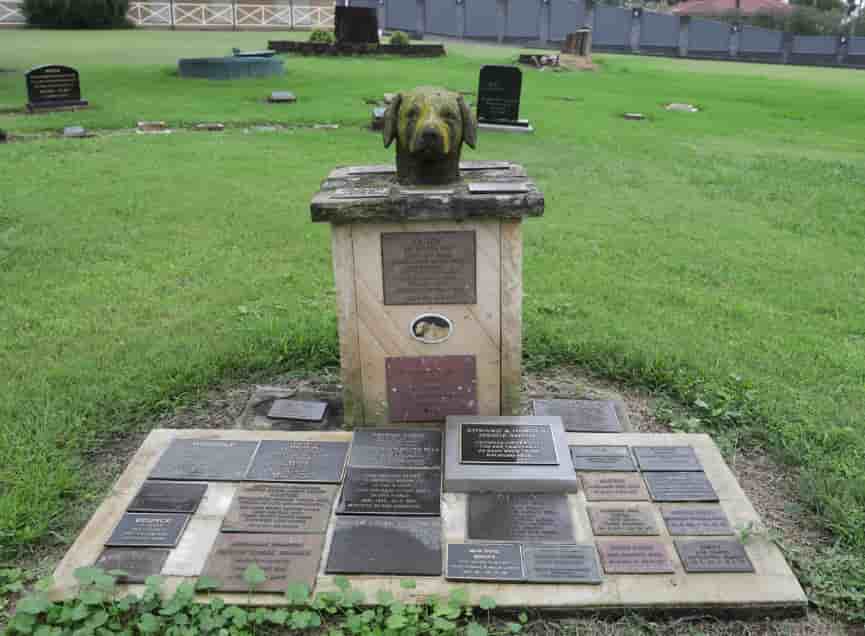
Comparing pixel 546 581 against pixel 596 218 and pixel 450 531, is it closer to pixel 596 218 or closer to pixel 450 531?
pixel 450 531

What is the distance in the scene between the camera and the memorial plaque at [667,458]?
12.7ft

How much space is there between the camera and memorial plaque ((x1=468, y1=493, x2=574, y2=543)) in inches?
133

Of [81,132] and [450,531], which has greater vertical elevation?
[81,132]

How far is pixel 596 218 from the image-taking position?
834 centimetres

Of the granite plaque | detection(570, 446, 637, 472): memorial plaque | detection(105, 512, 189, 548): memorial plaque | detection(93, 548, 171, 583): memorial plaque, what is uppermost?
detection(570, 446, 637, 472): memorial plaque

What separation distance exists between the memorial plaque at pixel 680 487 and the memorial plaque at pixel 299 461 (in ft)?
5.11

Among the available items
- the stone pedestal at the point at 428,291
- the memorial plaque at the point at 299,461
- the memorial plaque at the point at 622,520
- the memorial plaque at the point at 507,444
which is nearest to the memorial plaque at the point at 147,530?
the memorial plaque at the point at 299,461

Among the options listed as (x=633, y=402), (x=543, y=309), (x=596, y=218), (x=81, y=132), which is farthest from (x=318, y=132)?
(x=633, y=402)

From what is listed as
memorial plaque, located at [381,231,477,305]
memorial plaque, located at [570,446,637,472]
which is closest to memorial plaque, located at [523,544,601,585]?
memorial plaque, located at [570,446,637,472]

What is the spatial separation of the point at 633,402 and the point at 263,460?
2.24 meters

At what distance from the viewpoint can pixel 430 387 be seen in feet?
13.6

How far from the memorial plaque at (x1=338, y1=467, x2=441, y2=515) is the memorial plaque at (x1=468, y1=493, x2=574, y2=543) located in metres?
0.21

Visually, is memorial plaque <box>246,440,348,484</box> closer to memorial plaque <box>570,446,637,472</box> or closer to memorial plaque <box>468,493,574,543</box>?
memorial plaque <box>468,493,574,543</box>

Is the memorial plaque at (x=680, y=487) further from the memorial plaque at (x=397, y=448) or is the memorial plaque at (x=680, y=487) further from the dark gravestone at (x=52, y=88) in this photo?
the dark gravestone at (x=52, y=88)
